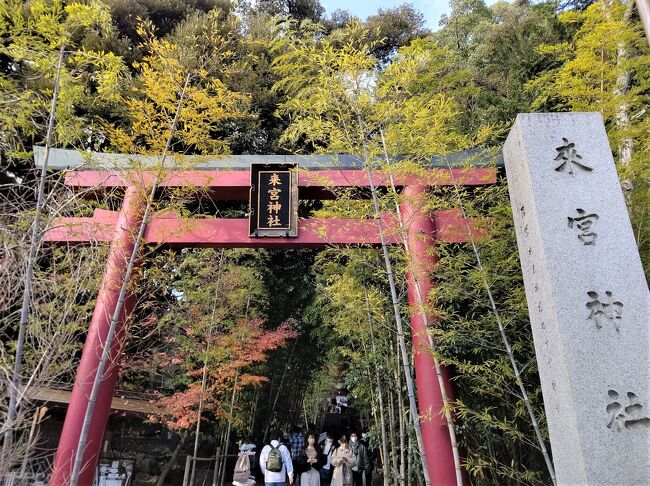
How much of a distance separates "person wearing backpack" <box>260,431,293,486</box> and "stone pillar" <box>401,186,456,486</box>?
75.4 inches

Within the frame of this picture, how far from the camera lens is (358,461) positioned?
697 cm

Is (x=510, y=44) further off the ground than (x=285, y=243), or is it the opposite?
(x=510, y=44)

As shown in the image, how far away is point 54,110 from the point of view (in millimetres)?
2871

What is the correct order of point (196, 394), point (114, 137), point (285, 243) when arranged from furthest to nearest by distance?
point (196, 394)
point (285, 243)
point (114, 137)

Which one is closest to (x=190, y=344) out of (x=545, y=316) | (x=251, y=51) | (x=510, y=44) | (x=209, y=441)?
(x=209, y=441)

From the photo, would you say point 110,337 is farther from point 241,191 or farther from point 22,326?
point 241,191

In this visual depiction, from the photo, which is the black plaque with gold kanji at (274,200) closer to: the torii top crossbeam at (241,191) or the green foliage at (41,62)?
the torii top crossbeam at (241,191)

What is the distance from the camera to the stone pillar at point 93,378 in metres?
4.56

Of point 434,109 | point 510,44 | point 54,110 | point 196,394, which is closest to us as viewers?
point 54,110

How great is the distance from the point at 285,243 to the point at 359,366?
2181 mm

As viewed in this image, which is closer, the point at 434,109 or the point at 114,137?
the point at 114,137

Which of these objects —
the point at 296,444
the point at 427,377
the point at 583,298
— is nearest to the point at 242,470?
the point at 296,444

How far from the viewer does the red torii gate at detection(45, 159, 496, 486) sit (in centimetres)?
439

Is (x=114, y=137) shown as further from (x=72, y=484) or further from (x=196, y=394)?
(x=196, y=394)
